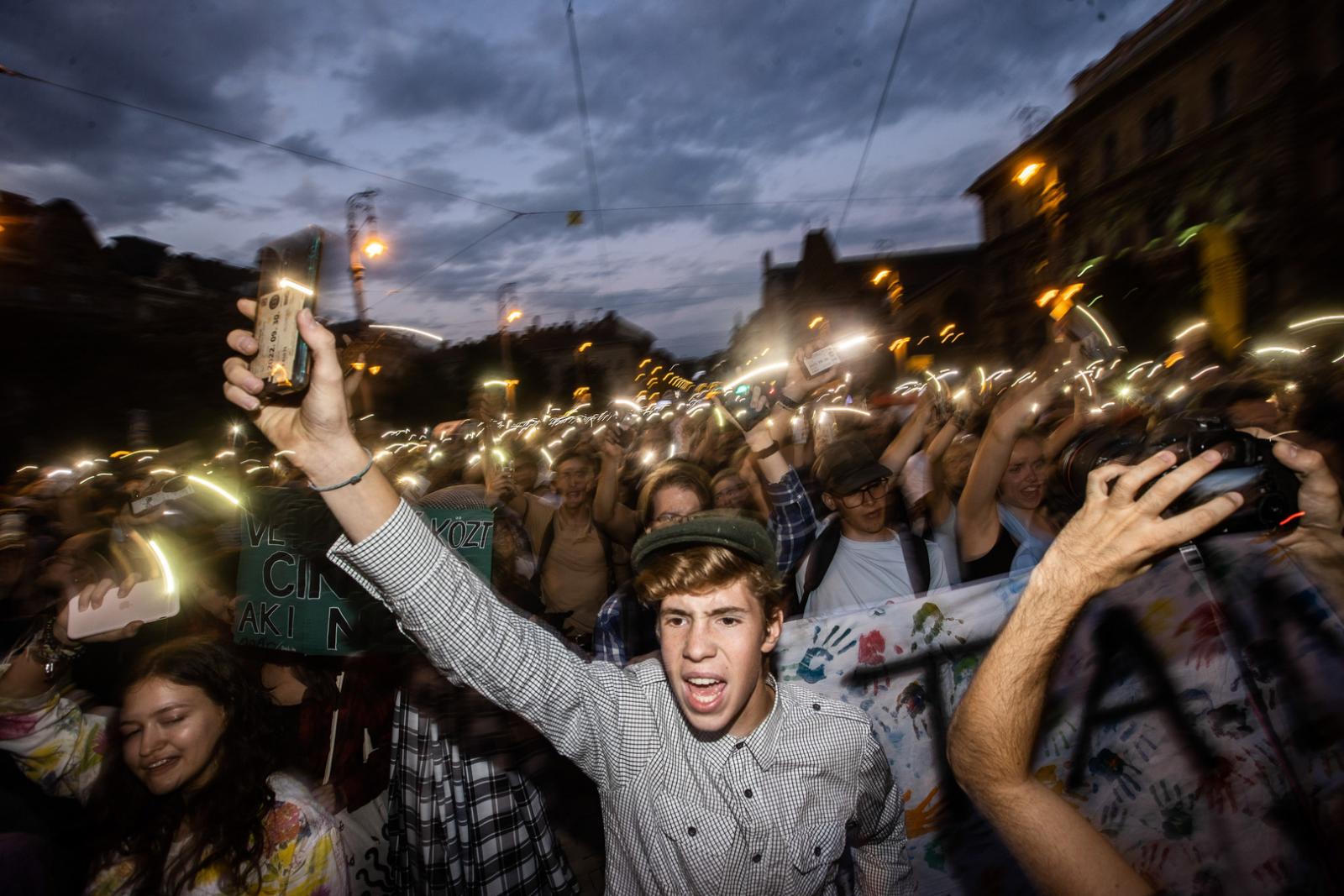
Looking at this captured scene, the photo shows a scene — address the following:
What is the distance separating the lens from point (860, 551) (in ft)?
11.5

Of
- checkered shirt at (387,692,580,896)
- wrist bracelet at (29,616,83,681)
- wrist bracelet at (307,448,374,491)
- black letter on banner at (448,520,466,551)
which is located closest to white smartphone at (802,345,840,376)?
black letter on banner at (448,520,466,551)

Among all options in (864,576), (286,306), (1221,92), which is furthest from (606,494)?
(1221,92)

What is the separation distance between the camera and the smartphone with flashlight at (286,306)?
4.95 feet

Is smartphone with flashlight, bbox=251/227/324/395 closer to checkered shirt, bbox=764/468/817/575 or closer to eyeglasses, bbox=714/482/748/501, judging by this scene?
checkered shirt, bbox=764/468/817/575

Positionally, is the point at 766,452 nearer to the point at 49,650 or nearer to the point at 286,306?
the point at 286,306

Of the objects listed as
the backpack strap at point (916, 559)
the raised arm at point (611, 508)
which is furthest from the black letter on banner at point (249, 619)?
the backpack strap at point (916, 559)

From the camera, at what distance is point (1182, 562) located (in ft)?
6.63

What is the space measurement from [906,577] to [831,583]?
A: 1.27ft

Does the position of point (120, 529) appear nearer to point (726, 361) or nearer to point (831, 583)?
point (831, 583)

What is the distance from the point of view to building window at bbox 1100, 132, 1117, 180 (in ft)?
84.6

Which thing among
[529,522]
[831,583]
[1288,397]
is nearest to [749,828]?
[831,583]

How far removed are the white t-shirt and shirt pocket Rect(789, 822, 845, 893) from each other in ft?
4.68

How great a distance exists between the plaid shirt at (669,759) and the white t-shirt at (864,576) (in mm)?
1297

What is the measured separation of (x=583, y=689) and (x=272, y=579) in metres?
1.97
